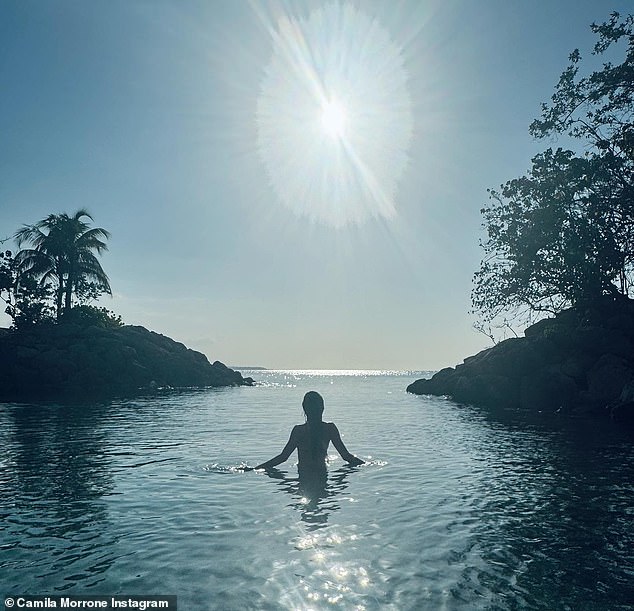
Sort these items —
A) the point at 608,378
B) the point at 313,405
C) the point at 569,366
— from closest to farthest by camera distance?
1. the point at 313,405
2. the point at 608,378
3. the point at 569,366

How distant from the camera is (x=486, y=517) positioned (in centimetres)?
992

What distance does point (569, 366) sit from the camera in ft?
127

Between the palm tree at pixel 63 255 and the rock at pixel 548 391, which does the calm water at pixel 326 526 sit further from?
the palm tree at pixel 63 255

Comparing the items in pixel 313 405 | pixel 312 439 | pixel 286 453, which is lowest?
pixel 286 453

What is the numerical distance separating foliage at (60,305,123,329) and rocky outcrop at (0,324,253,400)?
59.1 inches

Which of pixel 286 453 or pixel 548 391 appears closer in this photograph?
pixel 286 453

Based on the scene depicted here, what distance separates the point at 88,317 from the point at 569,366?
49.6 meters

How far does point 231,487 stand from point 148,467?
3853 mm

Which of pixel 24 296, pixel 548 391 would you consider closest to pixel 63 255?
pixel 24 296

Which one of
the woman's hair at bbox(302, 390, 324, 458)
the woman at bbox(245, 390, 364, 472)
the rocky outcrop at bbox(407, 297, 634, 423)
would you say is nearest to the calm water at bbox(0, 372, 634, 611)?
the woman at bbox(245, 390, 364, 472)

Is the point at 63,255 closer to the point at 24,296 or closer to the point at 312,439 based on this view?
the point at 24,296

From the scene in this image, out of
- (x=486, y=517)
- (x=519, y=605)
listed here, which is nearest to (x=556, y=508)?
(x=486, y=517)

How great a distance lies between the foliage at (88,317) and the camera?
58.4 meters

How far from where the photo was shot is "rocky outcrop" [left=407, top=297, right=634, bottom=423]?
3488 cm
